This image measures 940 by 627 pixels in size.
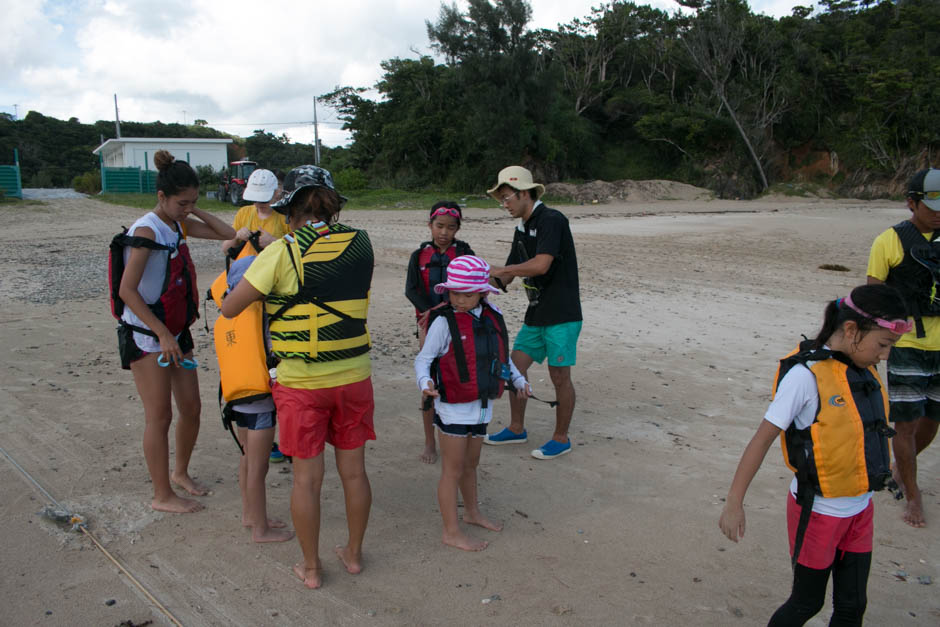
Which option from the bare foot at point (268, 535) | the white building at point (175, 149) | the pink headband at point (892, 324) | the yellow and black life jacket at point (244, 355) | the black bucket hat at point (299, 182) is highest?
the white building at point (175, 149)

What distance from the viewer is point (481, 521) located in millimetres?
3949

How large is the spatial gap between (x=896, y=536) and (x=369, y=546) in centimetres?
293

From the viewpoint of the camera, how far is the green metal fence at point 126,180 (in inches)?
1497

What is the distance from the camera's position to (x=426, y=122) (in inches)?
1766

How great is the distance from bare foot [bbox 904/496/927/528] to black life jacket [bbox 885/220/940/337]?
985 mm

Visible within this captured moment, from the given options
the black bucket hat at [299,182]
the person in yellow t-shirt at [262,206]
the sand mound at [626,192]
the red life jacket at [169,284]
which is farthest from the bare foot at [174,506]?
the sand mound at [626,192]

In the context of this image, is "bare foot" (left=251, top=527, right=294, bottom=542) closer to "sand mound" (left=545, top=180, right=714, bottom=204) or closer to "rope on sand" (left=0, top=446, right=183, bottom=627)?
"rope on sand" (left=0, top=446, right=183, bottom=627)

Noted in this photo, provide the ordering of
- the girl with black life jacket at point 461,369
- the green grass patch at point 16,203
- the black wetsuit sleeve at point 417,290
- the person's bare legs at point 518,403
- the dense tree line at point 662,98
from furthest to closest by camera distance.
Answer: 1. the dense tree line at point 662,98
2. the green grass patch at point 16,203
3. the person's bare legs at point 518,403
4. the black wetsuit sleeve at point 417,290
5. the girl with black life jacket at point 461,369

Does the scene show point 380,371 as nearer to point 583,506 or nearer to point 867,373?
point 583,506

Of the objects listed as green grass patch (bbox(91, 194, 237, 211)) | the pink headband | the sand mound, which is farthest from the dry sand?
the sand mound

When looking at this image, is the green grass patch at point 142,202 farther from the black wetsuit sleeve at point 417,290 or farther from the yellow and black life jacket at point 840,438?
the yellow and black life jacket at point 840,438

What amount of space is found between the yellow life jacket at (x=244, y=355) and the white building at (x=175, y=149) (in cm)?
4976

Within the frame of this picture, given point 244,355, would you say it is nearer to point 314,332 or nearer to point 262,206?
point 314,332

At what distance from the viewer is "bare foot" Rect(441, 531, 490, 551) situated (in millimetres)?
3695
